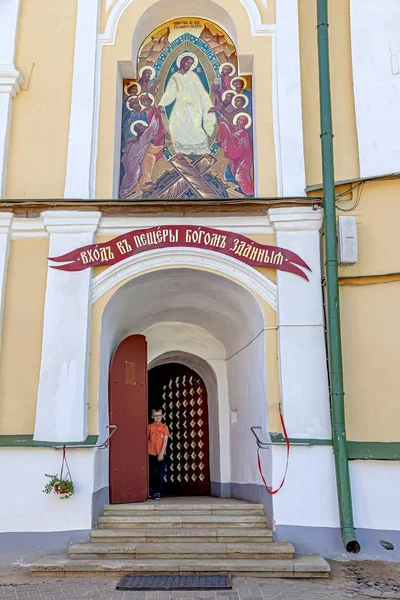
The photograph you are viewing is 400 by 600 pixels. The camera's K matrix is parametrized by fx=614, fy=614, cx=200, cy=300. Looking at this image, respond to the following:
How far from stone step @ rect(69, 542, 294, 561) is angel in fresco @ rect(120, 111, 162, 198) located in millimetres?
4389

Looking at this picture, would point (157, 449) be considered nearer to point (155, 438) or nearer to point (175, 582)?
point (155, 438)

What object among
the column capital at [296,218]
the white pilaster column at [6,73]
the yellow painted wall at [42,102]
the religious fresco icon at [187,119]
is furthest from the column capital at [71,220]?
the column capital at [296,218]

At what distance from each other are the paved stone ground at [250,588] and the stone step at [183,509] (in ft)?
4.35

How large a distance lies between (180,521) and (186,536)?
14.4 inches

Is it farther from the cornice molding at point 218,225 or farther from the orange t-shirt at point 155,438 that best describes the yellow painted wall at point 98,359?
the orange t-shirt at point 155,438

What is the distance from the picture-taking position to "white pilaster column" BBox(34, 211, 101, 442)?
6863 mm

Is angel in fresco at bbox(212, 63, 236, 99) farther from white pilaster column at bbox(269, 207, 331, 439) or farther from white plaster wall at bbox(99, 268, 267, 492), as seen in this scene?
white plaster wall at bbox(99, 268, 267, 492)

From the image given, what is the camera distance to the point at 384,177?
7.41 m

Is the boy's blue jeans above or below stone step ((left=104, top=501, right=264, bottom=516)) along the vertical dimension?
above

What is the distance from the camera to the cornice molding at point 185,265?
7.32 metres

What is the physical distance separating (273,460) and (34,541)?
270cm

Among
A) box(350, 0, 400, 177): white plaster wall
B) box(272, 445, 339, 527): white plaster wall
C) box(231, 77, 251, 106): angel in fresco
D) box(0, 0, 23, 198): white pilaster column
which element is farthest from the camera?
box(231, 77, 251, 106): angel in fresco

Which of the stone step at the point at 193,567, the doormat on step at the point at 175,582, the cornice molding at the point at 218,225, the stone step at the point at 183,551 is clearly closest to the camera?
the doormat on step at the point at 175,582

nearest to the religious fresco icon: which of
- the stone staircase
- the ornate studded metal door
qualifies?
the stone staircase
